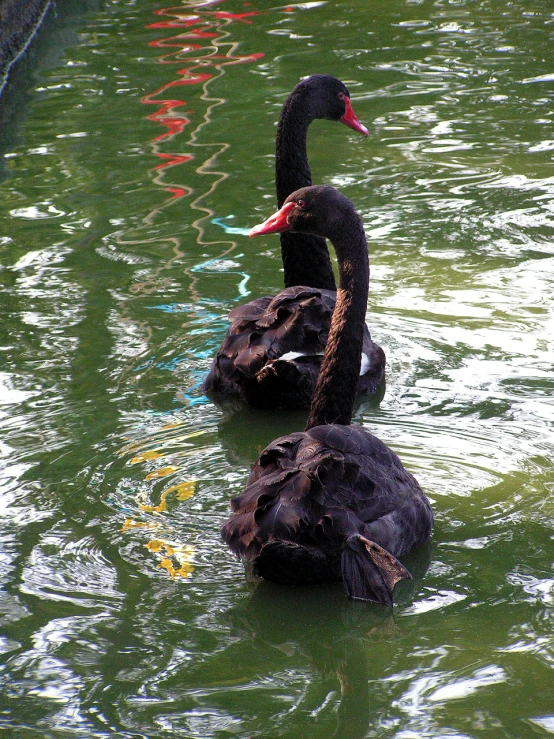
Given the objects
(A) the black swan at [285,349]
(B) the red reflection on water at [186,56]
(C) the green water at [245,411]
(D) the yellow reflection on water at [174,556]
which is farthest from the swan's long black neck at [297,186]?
(B) the red reflection on water at [186,56]

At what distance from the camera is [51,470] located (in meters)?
4.56

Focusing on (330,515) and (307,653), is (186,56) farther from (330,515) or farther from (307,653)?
(307,653)

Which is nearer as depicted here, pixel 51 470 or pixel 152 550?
pixel 152 550

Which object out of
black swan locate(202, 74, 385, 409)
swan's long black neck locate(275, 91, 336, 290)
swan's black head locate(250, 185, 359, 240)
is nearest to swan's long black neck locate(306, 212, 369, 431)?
swan's black head locate(250, 185, 359, 240)

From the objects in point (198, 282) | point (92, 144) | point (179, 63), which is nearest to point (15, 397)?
point (198, 282)

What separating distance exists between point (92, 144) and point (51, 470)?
5.19 metres

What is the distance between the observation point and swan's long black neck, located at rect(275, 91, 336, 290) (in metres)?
5.60

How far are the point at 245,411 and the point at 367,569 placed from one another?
1806 millimetres

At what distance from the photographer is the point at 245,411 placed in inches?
201

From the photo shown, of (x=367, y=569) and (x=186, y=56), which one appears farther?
(x=186, y=56)

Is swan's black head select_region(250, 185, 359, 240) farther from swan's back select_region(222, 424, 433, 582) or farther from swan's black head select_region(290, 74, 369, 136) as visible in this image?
swan's black head select_region(290, 74, 369, 136)

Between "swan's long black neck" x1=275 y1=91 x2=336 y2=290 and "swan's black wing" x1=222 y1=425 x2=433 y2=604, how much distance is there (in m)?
1.98

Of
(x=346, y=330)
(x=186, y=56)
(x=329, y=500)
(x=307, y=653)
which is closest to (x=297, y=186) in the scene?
(x=346, y=330)

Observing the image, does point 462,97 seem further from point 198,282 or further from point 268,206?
point 198,282
